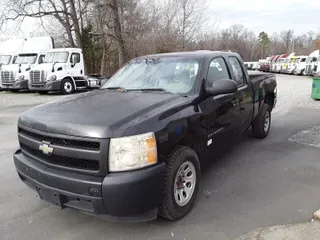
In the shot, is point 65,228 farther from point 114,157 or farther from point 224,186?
point 224,186

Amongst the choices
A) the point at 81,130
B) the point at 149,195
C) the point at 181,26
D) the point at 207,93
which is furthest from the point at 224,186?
the point at 181,26

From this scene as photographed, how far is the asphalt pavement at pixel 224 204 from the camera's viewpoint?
3027mm

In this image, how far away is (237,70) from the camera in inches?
195

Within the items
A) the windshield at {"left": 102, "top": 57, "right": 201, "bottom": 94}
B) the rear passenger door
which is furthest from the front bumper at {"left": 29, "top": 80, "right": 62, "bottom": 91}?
the rear passenger door

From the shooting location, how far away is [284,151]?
545cm

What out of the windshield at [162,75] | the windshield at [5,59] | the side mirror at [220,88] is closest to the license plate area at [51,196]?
the windshield at [162,75]

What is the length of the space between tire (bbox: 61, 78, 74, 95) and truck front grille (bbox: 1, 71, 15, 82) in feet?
14.1

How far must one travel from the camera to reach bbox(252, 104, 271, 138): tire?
5936 millimetres

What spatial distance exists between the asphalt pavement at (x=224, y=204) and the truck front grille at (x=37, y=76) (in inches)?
462

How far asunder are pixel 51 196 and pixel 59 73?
1473cm

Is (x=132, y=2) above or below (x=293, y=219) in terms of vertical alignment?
above

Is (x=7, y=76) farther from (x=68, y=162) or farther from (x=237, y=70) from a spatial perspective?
(x=68, y=162)

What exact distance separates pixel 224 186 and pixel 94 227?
5.99 feet

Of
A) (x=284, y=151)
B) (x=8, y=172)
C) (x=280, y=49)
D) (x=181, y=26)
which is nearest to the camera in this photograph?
(x=8, y=172)
